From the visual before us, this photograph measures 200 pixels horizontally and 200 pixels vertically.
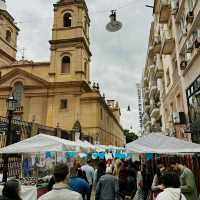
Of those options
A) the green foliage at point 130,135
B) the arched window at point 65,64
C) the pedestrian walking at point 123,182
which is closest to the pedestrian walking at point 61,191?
the pedestrian walking at point 123,182

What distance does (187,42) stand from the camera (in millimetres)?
13688

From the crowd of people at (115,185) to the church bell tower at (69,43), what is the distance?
26344 millimetres

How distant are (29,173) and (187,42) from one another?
10.6 metres

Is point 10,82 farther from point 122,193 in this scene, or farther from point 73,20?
point 122,193

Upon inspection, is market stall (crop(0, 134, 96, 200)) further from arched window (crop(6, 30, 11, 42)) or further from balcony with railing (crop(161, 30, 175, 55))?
arched window (crop(6, 30, 11, 42))

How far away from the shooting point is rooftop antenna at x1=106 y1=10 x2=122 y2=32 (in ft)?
50.0

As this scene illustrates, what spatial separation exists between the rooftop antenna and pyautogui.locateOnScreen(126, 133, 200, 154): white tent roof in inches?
370

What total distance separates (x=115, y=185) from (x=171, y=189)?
3.42 metres

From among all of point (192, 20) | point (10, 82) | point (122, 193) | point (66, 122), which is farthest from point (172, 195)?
point (10, 82)

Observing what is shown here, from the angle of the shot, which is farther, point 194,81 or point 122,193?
point 194,81

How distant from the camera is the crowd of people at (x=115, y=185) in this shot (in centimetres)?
333

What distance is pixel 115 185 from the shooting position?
6.68m

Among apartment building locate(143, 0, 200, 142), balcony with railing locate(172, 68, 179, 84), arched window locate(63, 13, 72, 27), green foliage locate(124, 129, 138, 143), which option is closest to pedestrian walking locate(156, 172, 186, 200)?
apartment building locate(143, 0, 200, 142)

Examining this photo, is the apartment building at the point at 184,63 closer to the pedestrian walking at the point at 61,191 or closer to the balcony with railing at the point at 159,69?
the balcony with railing at the point at 159,69
